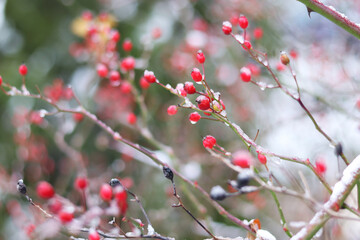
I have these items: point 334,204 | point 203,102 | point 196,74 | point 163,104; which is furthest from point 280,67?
point 163,104

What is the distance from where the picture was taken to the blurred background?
3.63 m

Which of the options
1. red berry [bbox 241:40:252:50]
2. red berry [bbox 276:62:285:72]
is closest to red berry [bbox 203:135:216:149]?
red berry [bbox 241:40:252:50]

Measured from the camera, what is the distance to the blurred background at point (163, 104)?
363 cm

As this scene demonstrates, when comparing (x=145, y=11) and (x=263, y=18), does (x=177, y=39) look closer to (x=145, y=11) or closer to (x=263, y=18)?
(x=145, y=11)

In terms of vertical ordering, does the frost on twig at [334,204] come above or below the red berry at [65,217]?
above

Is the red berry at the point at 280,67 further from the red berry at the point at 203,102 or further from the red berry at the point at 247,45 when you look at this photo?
the red berry at the point at 203,102

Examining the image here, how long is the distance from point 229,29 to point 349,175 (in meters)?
0.79

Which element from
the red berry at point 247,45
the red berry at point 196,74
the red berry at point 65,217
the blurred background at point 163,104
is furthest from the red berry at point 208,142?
the blurred background at point 163,104

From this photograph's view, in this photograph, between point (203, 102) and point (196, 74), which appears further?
point (196, 74)

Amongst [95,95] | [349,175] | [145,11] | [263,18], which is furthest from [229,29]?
[145,11]

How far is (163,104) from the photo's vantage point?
4.80 meters

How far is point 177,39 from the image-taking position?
4.89 meters

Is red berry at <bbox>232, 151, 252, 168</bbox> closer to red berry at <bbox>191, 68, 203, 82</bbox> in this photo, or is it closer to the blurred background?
red berry at <bbox>191, 68, 203, 82</bbox>

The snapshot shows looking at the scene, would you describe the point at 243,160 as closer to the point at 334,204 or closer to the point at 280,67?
the point at 334,204
